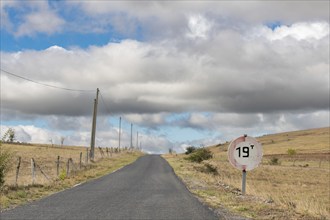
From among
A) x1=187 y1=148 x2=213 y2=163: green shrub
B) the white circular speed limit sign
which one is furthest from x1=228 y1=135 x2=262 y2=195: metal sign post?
x1=187 y1=148 x2=213 y2=163: green shrub

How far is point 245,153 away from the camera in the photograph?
512 inches

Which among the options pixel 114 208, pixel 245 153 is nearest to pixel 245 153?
pixel 245 153

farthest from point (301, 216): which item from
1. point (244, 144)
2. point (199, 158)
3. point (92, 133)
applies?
point (199, 158)

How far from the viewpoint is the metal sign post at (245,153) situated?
42.4 ft

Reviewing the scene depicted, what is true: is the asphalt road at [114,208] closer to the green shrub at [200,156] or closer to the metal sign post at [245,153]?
the metal sign post at [245,153]

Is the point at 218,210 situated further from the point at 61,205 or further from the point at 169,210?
the point at 61,205

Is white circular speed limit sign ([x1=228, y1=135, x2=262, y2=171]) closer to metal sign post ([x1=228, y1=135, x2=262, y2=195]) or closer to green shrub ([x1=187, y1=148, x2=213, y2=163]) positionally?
metal sign post ([x1=228, y1=135, x2=262, y2=195])

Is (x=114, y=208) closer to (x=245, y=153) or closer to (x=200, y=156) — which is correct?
(x=245, y=153)

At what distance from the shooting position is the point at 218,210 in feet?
39.8

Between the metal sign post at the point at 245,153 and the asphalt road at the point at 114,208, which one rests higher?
the metal sign post at the point at 245,153

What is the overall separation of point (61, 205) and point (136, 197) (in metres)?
3.31

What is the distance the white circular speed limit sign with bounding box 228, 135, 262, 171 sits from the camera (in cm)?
1293

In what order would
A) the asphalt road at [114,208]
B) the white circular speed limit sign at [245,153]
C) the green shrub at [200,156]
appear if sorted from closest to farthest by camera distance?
the asphalt road at [114,208] → the white circular speed limit sign at [245,153] → the green shrub at [200,156]

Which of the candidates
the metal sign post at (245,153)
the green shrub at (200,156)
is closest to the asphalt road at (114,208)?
the metal sign post at (245,153)
